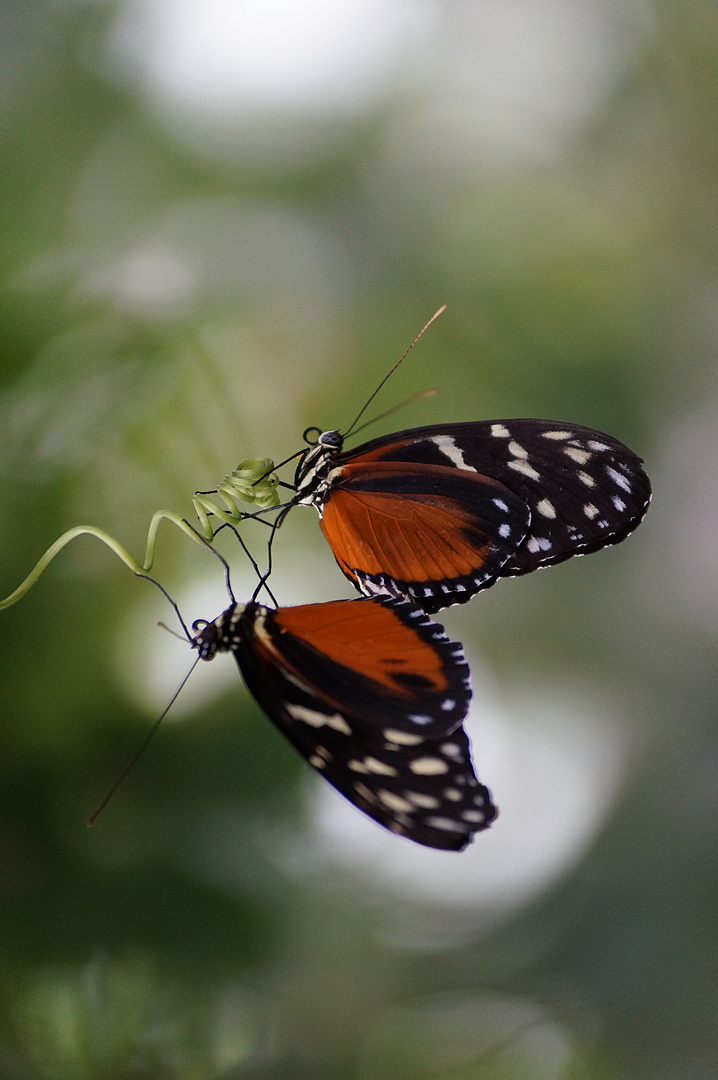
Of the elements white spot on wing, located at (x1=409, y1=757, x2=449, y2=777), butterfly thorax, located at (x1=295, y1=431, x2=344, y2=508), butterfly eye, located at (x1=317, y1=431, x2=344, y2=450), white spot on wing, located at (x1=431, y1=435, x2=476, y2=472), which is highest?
white spot on wing, located at (x1=431, y1=435, x2=476, y2=472)

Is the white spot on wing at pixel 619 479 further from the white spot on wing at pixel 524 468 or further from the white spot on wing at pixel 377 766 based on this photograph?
the white spot on wing at pixel 377 766

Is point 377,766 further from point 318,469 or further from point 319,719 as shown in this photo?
point 318,469

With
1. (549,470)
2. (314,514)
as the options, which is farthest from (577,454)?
(314,514)

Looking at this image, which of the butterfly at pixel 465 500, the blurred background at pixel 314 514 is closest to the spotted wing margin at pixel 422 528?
the butterfly at pixel 465 500

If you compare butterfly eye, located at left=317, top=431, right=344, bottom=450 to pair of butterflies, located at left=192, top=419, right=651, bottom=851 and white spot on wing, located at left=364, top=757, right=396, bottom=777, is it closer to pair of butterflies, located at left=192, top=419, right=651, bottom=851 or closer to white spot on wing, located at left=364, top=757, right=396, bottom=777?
pair of butterflies, located at left=192, top=419, right=651, bottom=851

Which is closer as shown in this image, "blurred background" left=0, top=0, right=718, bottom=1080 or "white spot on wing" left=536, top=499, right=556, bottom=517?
"white spot on wing" left=536, top=499, right=556, bottom=517

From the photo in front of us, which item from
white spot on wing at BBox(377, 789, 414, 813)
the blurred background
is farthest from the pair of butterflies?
the blurred background

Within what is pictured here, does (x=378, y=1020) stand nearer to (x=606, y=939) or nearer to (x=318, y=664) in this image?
(x=606, y=939)

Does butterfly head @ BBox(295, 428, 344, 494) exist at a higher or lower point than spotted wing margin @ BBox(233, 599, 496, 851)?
higher
